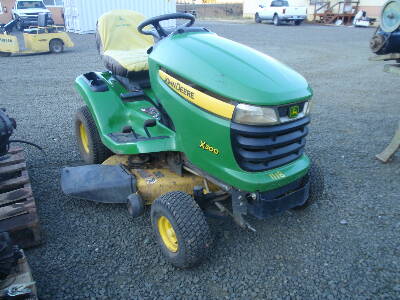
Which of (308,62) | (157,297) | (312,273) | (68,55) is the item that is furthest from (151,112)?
(68,55)

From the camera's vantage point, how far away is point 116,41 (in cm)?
358

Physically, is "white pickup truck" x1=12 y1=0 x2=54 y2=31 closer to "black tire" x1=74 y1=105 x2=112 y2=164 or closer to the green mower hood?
"black tire" x1=74 y1=105 x2=112 y2=164

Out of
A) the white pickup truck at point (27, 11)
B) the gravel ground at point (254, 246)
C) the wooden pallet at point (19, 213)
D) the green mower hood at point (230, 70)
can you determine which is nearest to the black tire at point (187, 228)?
the gravel ground at point (254, 246)

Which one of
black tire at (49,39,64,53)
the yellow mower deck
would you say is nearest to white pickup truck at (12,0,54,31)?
black tire at (49,39,64,53)

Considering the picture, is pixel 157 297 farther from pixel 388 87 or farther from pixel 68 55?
pixel 68 55

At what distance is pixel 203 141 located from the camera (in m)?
2.18

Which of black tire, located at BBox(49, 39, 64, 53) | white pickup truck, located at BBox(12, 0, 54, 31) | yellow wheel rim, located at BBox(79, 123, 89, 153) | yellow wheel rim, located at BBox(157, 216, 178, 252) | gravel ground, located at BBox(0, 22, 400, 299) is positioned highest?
white pickup truck, located at BBox(12, 0, 54, 31)

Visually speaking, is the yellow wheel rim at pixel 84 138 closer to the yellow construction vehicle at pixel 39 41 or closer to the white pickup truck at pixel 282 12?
the yellow construction vehicle at pixel 39 41

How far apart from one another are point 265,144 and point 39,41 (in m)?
10.2

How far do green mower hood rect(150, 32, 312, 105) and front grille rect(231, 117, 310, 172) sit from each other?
15 cm

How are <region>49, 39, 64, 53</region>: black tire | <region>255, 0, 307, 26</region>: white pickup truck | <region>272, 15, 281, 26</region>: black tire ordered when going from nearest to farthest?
<region>49, 39, 64, 53</region>: black tire, <region>255, 0, 307, 26</region>: white pickup truck, <region>272, 15, 281, 26</region>: black tire

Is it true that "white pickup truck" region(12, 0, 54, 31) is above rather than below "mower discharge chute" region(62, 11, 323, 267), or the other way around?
above

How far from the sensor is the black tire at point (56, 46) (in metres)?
10.6

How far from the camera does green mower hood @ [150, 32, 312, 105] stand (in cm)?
198
